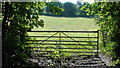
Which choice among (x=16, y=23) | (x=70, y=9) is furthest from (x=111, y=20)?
(x=16, y=23)

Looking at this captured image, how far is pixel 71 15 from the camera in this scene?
3.85 m

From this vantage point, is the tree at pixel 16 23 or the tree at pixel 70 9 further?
the tree at pixel 70 9

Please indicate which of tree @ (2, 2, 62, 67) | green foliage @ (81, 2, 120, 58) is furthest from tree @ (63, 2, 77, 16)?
tree @ (2, 2, 62, 67)

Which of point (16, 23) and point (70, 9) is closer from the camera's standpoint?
point (16, 23)

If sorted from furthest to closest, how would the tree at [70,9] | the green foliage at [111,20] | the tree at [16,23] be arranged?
1. the tree at [70,9]
2. the green foliage at [111,20]
3. the tree at [16,23]

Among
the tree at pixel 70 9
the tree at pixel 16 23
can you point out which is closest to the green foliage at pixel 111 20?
the tree at pixel 70 9

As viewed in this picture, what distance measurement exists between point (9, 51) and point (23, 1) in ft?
2.50

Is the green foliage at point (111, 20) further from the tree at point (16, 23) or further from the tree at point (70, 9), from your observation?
the tree at point (16, 23)

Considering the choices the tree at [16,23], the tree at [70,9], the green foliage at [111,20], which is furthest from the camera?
the tree at [70,9]

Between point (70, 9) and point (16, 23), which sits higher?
point (70, 9)

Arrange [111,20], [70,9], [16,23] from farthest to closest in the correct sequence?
[70,9] → [111,20] → [16,23]

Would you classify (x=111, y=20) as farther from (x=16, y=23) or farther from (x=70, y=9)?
(x=16, y=23)

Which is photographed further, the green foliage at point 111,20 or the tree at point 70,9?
the tree at point 70,9

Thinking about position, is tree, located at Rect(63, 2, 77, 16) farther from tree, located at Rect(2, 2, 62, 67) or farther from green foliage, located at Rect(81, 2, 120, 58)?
tree, located at Rect(2, 2, 62, 67)
